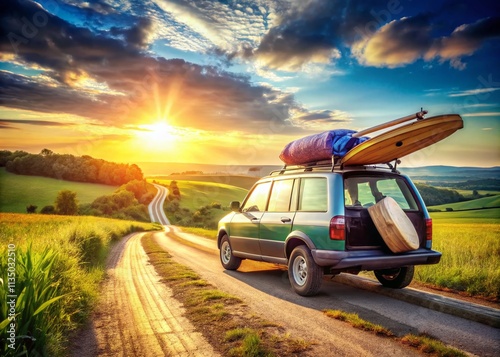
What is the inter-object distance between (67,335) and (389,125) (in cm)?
572

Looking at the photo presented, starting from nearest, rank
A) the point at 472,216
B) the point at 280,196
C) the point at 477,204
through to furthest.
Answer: the point at 280,196
the point at 472,216
the point at 477,204

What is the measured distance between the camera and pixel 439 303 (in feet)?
19.5

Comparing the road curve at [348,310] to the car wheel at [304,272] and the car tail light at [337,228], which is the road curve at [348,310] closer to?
the car wheel at [304,272]

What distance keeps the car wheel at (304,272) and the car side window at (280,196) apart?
1.05 meters

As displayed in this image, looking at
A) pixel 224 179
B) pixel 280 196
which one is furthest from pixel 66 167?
pixel 280 196

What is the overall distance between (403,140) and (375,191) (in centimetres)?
126

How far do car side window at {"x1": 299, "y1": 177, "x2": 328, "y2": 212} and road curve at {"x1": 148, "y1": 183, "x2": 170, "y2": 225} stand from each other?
7560 cm

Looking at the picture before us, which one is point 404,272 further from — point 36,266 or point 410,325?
point 36,266

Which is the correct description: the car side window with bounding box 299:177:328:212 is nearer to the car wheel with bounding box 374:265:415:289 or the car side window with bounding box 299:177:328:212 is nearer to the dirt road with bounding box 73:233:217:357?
the car wheel with bounding box 374:265:415:289

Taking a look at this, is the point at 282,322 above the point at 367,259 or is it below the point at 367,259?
below

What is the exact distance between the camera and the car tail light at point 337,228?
6364mm

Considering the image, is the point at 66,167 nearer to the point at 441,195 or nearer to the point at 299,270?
the point at 441,195

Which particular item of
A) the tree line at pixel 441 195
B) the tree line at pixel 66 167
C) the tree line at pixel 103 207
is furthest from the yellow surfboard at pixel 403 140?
the tree line at pixel 66 167

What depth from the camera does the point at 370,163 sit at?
23.7 ft
